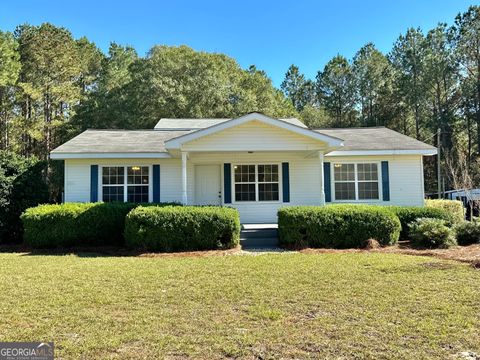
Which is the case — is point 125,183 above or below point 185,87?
below

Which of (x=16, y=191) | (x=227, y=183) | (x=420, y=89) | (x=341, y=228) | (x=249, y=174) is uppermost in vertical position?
(x=420, y=89)

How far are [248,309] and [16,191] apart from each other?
1100cm

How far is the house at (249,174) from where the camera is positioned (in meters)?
13.7

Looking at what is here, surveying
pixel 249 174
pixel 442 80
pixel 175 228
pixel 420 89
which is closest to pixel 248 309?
pixel 175 228

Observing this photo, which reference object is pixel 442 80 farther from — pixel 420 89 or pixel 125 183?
pixel 125 183

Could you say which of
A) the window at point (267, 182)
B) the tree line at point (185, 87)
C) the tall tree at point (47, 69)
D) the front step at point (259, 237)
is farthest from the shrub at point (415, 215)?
the tall tree at point (47, 69)

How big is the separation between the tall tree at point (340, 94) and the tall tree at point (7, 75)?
30361 mm

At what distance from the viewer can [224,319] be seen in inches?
178

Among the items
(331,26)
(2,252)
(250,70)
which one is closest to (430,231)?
(2,252)

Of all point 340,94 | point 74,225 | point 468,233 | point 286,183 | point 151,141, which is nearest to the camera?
point 468,233

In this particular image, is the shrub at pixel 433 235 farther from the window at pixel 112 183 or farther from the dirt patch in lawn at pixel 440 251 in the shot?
the window at pixel 112 183

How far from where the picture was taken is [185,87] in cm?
2925

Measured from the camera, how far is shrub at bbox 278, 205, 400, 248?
10305mm

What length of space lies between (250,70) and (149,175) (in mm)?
30657
